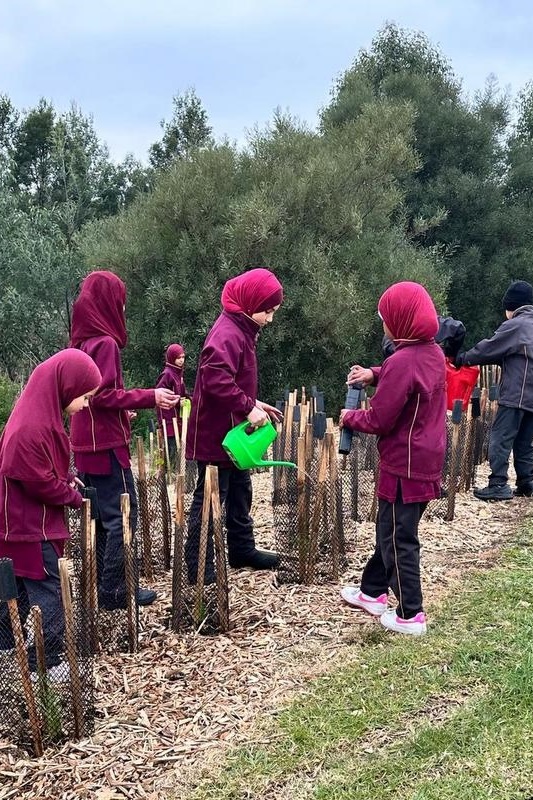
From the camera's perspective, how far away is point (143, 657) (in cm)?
315

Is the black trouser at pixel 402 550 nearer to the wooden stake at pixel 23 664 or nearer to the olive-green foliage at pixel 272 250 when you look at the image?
the wooden stake at pixel 23 664

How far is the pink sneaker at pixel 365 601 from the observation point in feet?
11.6

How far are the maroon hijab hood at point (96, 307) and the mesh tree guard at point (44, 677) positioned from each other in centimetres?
128

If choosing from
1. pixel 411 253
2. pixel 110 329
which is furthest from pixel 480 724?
pixel 411 253

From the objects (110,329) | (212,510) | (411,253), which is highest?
(411,253)

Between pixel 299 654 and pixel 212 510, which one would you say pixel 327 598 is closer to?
pixel 299 654

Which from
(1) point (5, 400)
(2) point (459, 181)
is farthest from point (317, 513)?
(2) point (459, 181)

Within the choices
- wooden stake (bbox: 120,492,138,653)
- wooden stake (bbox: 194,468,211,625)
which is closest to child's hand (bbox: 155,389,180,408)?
wooden stake (bbox: 194,468,211,625)

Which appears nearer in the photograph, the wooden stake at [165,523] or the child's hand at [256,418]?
the child's hand at [256,418]

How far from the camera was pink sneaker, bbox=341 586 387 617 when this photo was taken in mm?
3531

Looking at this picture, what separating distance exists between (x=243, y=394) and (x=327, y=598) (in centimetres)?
123

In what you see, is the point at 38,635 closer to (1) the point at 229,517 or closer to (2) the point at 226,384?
(2) the point at 226,384

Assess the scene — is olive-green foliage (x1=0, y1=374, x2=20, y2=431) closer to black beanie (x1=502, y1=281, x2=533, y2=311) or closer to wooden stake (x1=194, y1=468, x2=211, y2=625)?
black beanie (x1=502, y1=281, x2=533, y2=311)

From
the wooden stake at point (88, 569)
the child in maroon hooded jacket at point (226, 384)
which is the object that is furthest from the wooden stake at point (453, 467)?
the wooden stake at point (88, 569)
